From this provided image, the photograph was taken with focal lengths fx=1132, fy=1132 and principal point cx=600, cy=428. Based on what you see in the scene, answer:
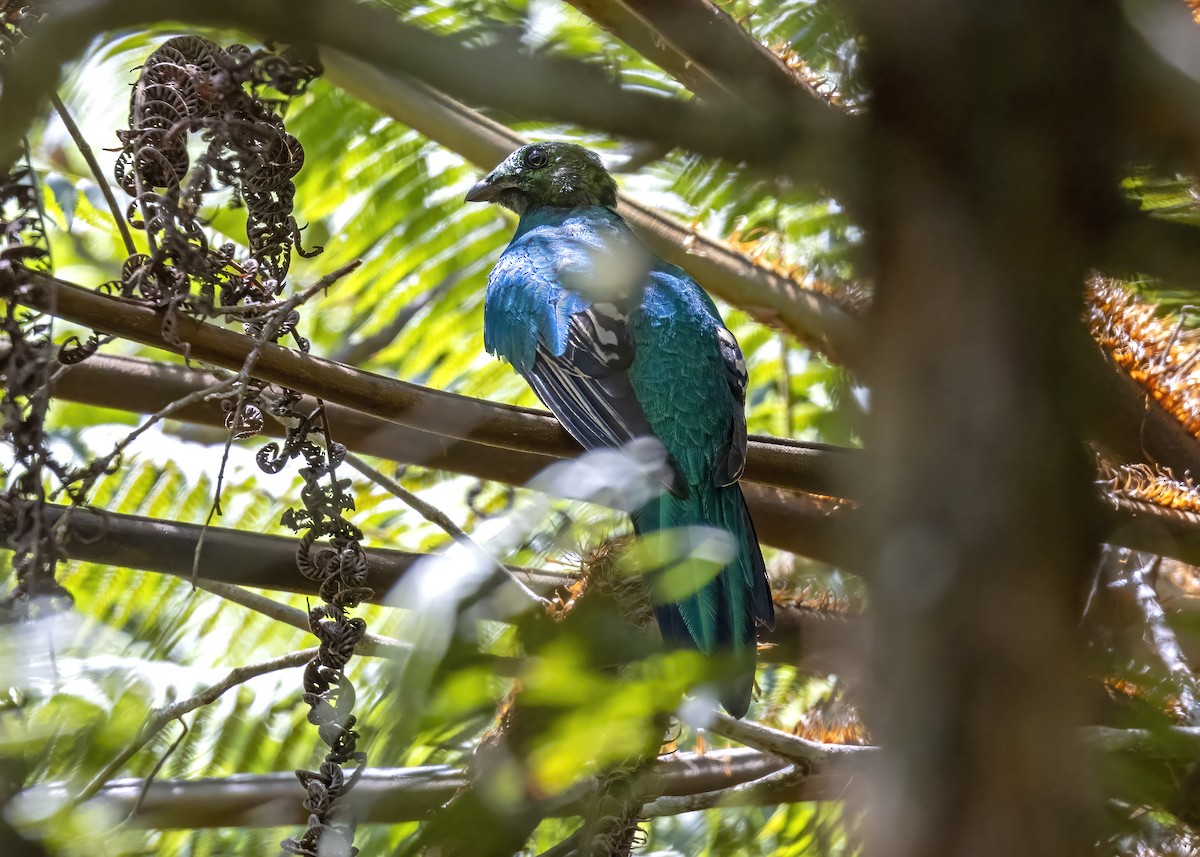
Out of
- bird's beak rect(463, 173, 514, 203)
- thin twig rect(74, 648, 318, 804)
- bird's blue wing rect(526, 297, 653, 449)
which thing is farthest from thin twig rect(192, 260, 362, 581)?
bird's beak rect(463, 173, 514, 203)

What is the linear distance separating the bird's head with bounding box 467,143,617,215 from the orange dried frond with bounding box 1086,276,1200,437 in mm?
1589

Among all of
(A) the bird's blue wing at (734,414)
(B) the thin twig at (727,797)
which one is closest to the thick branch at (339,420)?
(A) the bird's blue wing at (734,414)

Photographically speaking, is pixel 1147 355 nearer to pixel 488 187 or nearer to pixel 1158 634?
pixel 1158 634

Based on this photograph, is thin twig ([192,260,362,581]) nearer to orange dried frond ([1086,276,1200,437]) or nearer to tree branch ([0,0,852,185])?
tree branch ([0,0,852,185])

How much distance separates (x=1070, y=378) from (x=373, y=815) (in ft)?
2.93

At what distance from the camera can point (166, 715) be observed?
1.72m

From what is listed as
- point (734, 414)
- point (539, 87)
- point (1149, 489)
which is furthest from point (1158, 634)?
point (539, 87)

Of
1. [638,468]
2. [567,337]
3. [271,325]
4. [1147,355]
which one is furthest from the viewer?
[567,337]

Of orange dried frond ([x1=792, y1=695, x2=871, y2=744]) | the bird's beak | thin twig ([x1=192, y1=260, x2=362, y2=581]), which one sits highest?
the bird's beak

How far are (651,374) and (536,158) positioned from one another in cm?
104

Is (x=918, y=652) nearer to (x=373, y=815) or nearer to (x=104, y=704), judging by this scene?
(x=373, y=815)

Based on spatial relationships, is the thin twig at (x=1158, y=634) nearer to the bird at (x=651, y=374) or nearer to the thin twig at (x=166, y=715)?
the bird at (x=651, y=374)

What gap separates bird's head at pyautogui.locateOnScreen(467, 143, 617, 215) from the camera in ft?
11.3

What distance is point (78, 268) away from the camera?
4629 mm
